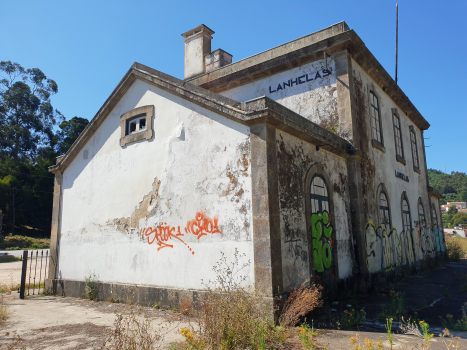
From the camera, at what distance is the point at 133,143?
9016mm

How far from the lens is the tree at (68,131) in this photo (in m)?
44.0

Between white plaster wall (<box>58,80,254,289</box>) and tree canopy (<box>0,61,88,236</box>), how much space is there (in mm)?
30885

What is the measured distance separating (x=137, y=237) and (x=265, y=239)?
12.0ft

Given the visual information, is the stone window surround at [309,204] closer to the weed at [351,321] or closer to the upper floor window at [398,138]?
the weed at [351,321]

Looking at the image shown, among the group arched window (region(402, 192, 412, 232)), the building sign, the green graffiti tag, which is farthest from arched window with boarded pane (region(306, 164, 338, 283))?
the building sign

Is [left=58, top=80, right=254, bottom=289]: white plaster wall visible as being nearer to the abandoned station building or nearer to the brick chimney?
the abandoned station building

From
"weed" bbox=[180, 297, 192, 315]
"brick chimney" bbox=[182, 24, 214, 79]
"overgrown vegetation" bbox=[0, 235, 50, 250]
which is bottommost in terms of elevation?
"weed" bbox=[180, 297, 192, 315]

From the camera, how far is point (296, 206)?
7145mm

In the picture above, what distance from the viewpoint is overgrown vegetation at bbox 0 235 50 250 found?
29547 mm

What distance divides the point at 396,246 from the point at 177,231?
27.7ft

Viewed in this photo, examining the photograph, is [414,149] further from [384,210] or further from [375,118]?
[384,210]

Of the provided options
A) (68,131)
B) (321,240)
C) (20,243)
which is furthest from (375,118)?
(68,131)

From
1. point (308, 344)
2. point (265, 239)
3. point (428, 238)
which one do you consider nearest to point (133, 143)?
point (265, 239)

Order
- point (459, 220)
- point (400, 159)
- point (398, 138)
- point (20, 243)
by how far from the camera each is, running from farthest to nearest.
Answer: point (459, 220) → point (20, 243) → point (398, 138) → point (400, 159)
